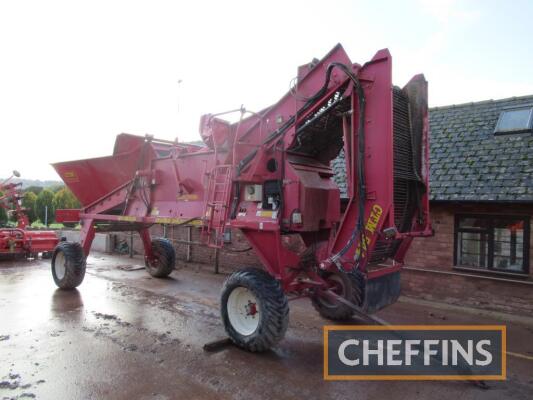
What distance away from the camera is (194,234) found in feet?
39.9

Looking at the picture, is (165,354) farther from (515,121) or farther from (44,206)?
(44,206)

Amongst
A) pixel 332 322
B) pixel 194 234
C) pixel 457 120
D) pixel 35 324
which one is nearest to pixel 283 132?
pixel 332 322

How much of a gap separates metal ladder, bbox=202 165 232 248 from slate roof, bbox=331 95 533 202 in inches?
148

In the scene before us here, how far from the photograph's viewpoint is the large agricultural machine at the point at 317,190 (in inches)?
175

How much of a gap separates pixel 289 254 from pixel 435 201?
3.95 meters

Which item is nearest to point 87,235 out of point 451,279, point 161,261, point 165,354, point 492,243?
point 161,261

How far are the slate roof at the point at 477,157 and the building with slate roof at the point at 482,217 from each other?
0.05 feet

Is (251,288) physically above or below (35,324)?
above

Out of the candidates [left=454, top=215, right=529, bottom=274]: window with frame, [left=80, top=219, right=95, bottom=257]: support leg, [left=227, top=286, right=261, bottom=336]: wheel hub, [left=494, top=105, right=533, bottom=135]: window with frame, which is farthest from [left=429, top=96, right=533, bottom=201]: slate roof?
[left=80, top=219, right=95, bottom=257]: support leg

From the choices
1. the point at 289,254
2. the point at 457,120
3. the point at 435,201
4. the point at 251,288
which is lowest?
the point at 251,288

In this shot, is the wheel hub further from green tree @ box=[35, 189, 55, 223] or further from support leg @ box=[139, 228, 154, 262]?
green tree @ box=[35, 189, 55, 223]

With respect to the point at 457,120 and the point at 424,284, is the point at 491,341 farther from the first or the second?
the point at 457,120

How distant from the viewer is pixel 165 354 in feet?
16.2

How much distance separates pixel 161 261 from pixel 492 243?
23.9 ft
